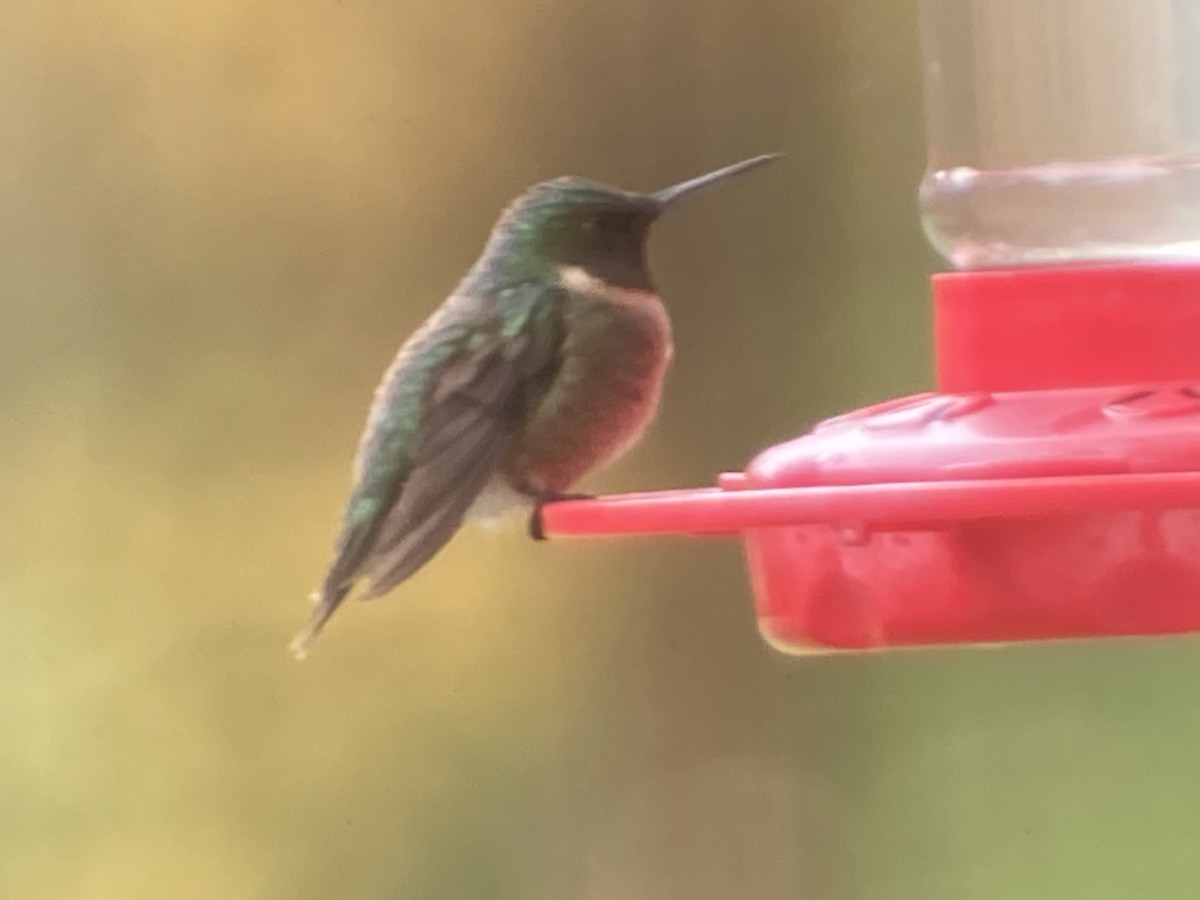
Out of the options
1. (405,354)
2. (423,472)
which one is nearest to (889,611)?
(423,472)

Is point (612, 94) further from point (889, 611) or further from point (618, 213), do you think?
point (889, 611)

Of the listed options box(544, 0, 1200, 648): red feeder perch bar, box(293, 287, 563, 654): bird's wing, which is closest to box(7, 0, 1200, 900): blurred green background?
box(293, 287, 563, 654): bird's wing

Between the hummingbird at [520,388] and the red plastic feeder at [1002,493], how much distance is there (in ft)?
0.94

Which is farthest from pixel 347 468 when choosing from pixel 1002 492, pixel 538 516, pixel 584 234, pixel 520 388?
pixel 1002 492

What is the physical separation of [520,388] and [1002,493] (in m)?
0.54

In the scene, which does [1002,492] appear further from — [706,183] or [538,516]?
[706,183]

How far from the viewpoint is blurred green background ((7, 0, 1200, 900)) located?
1.65 meters

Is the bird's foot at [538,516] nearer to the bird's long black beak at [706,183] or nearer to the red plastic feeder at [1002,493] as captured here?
the red plastic feeder at [1002,493]

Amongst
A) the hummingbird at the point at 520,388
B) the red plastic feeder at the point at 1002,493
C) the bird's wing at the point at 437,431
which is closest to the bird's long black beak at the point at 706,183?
the hummingbird at the point at 520,388

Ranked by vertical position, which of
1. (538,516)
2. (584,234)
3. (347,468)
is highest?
(584,234)

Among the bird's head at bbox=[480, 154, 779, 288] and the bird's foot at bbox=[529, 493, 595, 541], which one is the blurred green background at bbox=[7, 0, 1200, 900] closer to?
the bird's head at bbox=[480, 154, 779, 288]

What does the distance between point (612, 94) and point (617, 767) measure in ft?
2.39

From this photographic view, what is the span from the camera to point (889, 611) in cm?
69

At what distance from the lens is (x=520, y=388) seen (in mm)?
1079
